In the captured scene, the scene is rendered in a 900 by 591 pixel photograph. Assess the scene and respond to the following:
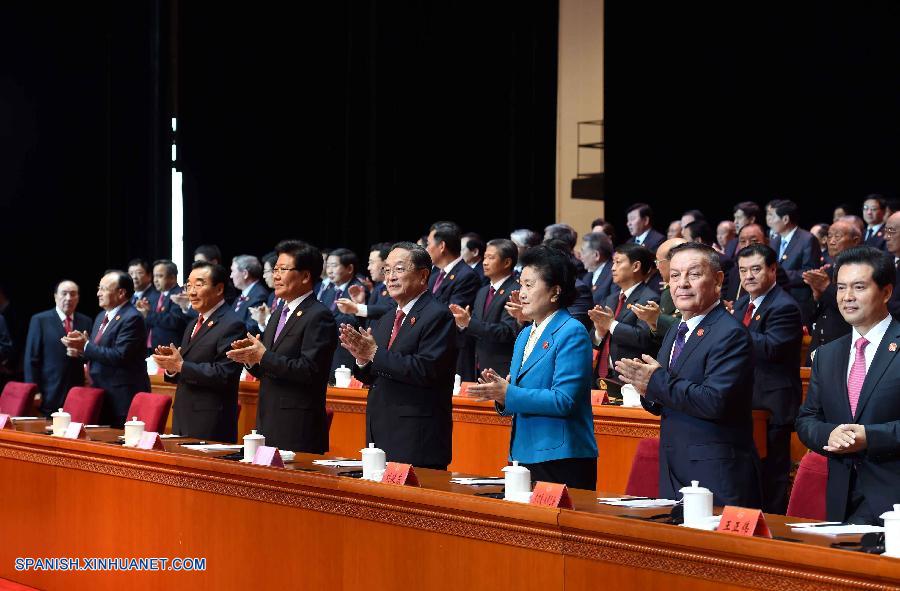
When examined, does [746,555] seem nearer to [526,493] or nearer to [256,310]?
[526,493]

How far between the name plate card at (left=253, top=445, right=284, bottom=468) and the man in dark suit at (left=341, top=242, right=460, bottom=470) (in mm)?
568

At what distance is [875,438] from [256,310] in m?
5.24

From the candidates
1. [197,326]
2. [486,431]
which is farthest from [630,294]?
[197,326]

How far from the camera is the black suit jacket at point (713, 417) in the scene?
3252 millimetres

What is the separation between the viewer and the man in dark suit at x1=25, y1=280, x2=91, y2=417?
7.64 m

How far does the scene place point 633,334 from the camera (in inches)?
207

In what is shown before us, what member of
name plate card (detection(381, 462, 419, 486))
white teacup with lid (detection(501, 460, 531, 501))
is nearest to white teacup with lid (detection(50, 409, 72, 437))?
name plate card (detection(381, 462, 419, 486))

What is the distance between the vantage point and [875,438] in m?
2.93

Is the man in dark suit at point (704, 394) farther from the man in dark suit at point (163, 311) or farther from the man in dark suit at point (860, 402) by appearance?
the man in dark suit at point (163, 311)

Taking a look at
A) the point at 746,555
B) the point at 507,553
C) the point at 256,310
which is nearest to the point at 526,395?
the point at 507,553

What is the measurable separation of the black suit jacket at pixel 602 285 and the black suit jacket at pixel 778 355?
1935mm

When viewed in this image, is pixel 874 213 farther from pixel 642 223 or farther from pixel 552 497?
pixel 552 497

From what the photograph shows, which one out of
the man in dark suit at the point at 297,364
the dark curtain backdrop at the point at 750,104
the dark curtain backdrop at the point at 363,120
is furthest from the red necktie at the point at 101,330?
A: the dark curtain backdrop at the point at 750,104

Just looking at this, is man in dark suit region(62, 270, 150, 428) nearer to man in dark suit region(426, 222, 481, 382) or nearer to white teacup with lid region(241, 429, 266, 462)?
man in dark suit region(426, 222, 481, 382)
